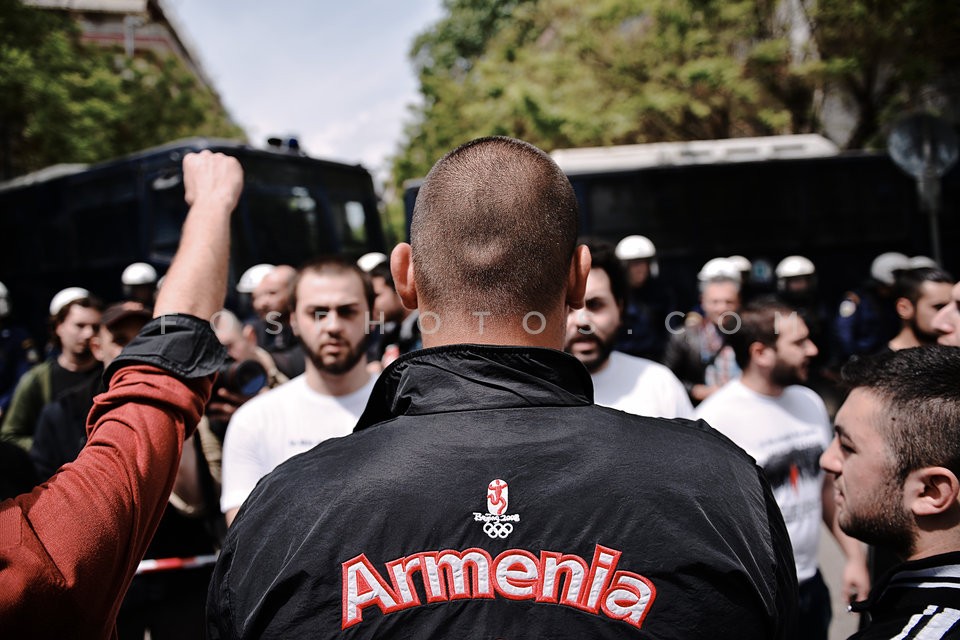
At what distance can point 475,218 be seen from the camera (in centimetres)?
142

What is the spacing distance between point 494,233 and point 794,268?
9252mm

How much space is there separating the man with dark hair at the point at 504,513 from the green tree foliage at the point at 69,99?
13539 mm

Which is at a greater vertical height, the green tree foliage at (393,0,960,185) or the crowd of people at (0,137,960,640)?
the green tree foliage at (393,0,960,185)

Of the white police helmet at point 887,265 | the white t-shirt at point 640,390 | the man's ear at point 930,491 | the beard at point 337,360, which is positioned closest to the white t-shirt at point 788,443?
the white t-shirt at point 640,390

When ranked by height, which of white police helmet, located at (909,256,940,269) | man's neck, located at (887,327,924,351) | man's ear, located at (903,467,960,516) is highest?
white police helmet, located at (909,256,940,269)

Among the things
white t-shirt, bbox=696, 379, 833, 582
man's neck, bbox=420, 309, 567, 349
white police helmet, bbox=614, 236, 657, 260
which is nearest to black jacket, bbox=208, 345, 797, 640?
man's neck, bbox=420, 309, 567, 349

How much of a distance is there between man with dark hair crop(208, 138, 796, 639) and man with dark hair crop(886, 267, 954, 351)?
329cm

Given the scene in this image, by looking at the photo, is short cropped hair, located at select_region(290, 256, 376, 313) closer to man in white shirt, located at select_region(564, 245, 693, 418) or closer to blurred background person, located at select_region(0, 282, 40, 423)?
man in white shirt, located at select_region(564, 245, 693, 418)

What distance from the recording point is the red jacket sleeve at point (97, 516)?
1052 millimetres

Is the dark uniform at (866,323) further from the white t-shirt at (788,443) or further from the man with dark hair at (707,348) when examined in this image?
the white t-shirt at (788,443)

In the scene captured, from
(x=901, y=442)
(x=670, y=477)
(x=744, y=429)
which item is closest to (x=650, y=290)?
(x=744, y=429)

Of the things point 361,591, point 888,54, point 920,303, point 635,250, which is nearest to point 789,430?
point 920,303

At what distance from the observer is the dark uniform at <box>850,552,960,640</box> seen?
1569 millimetres

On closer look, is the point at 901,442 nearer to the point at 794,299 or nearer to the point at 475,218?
the point at 475,218
